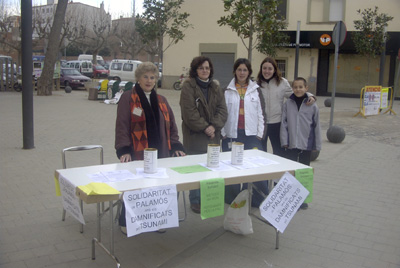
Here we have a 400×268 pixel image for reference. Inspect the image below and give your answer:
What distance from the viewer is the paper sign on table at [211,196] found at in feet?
11.0

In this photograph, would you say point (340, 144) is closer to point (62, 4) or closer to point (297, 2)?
point (62, 4)

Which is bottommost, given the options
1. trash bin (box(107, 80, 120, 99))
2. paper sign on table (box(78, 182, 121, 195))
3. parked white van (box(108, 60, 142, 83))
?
paper sign on table (box(78, 182, 121, 195))

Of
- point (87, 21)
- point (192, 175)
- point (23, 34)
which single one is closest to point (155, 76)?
point (192, 175)

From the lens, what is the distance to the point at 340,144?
32.4ft

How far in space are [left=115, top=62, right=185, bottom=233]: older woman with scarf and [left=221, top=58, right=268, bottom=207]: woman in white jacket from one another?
41.2 inches

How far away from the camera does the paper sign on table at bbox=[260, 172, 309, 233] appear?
3.75 meters

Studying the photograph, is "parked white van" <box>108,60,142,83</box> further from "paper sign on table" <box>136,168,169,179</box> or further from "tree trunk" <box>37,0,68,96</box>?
"paper sign on table" <box>136,168,169,179</box>

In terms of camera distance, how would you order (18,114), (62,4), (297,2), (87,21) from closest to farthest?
(18,114) < (62,4) < (297,2) < (87,21)

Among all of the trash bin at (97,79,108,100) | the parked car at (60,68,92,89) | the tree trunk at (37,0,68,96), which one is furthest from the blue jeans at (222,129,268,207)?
the parked car at (60,68,92,89)

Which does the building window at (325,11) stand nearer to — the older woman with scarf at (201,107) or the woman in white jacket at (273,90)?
the woman in white jacket at (273,90)

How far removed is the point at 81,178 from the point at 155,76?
1.31m

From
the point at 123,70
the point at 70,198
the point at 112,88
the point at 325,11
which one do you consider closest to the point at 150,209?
the point at 70,198

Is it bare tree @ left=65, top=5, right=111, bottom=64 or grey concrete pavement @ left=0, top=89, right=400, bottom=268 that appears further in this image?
bare tree @ left=65, top=5, right=111, bottom=64

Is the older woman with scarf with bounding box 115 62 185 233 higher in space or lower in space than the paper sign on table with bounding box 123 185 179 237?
higher
